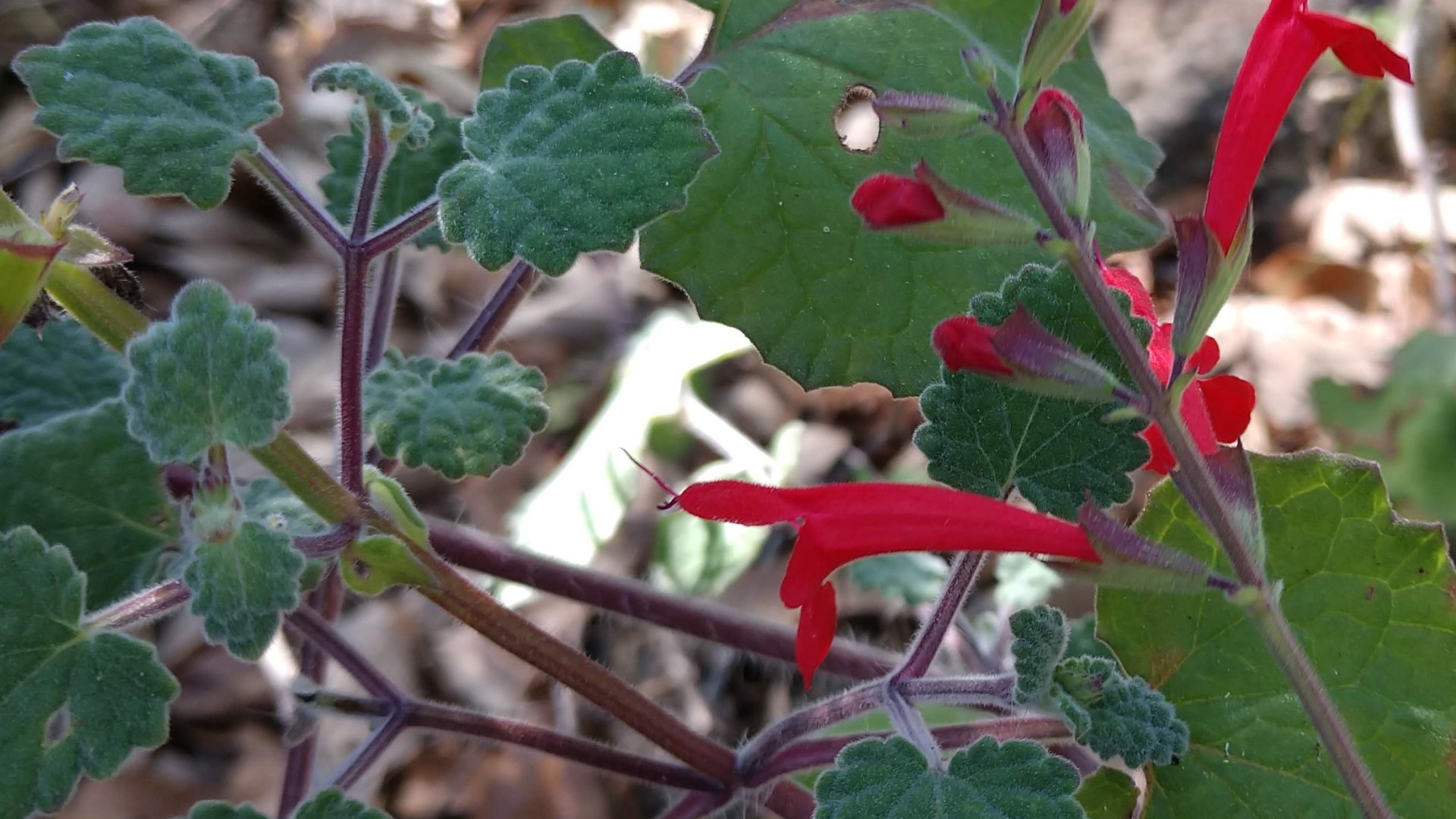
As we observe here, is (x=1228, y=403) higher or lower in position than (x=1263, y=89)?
lower

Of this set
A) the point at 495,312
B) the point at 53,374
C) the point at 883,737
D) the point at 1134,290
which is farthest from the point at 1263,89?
the point at 53,374

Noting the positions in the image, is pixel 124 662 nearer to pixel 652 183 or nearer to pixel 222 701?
pixel 652 183

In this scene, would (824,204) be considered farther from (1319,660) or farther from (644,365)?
(644,365)

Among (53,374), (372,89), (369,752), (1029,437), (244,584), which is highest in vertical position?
(1029,437)

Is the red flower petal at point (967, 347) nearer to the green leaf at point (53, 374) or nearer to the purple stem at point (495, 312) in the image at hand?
the purple stem at point (495, 312)

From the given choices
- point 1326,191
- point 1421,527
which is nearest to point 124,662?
point 1421,527
